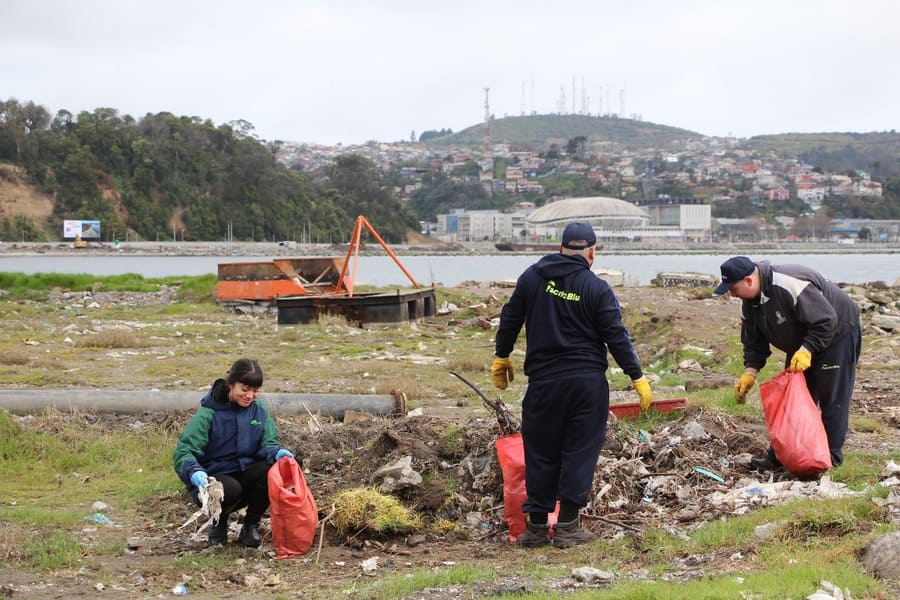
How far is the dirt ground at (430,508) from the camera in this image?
16.5 feet

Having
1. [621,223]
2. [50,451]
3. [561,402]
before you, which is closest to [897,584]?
[561,402]

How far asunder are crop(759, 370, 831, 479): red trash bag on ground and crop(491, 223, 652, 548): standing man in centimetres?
112

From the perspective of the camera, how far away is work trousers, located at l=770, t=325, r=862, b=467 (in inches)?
240

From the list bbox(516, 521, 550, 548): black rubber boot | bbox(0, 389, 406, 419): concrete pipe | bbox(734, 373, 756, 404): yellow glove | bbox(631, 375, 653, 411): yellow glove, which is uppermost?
bbox(631, 375, 653, 411): yellow glove

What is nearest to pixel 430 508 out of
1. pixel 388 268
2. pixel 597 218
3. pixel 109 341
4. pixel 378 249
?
pixel 109 341

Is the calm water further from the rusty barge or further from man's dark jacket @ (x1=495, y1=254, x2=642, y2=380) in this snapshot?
man's dark jacket @ (x1=495, y1=254, x2=642, y2=380)

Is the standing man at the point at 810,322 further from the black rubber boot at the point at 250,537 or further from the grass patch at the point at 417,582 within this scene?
the black rubber boot at the point at 250,537

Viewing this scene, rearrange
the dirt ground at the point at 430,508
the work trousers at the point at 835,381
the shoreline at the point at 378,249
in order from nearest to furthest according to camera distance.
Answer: the dirt ground at the point at 430,508 → the work trousers at the point at 835,381 → the shoreline at the point at 378,249

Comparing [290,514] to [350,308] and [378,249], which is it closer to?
[350,308]

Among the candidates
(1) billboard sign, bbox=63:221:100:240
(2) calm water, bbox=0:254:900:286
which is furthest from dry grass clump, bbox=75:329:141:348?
(1) billboard sign, bbox=63:221:100:240

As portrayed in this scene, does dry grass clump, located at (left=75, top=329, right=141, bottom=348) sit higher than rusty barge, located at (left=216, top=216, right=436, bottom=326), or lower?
lower

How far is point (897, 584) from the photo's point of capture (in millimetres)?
4031

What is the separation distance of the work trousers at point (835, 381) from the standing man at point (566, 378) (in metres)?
1.34

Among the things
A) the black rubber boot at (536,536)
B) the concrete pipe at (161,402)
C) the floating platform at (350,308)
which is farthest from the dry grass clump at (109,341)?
the black rubber boot at (536,536)
